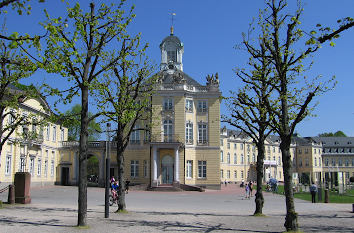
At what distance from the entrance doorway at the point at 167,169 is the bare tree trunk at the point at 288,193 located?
32.8 m

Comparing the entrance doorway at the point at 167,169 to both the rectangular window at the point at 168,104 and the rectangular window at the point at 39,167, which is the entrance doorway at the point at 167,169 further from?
the rectangular window at the point at 39,167

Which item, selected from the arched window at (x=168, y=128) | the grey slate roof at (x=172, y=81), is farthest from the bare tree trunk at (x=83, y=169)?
the grey slate roof at (x=172, y=81)

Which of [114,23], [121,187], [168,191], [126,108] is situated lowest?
[168,191]

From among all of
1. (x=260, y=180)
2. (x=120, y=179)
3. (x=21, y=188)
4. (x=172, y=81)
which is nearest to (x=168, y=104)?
(x=172, y=81)

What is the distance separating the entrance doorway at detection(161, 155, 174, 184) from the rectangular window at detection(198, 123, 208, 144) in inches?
166

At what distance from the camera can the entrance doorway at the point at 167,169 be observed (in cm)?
4553

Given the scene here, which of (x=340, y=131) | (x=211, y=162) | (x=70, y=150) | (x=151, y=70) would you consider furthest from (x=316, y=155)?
(x=151, y=70)

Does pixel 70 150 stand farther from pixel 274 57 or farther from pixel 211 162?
pixel 274 57

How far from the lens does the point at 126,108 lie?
1836 centimetres

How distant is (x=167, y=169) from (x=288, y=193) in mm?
33348

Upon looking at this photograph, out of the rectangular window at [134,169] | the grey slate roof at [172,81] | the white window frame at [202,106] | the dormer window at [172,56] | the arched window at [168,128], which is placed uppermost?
the dormer window at [172,56]

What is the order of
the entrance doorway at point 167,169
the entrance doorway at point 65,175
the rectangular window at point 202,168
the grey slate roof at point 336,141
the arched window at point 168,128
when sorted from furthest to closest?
the grey slate roof at point 336,141 → the entrance doorway at point 65,175 → the rectangular window at point 202,168 → the arched window at point 168,128 → the entrance doorway at point 167,169

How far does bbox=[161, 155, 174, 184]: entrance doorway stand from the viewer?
45531mm

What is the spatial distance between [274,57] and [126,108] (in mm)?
7367
